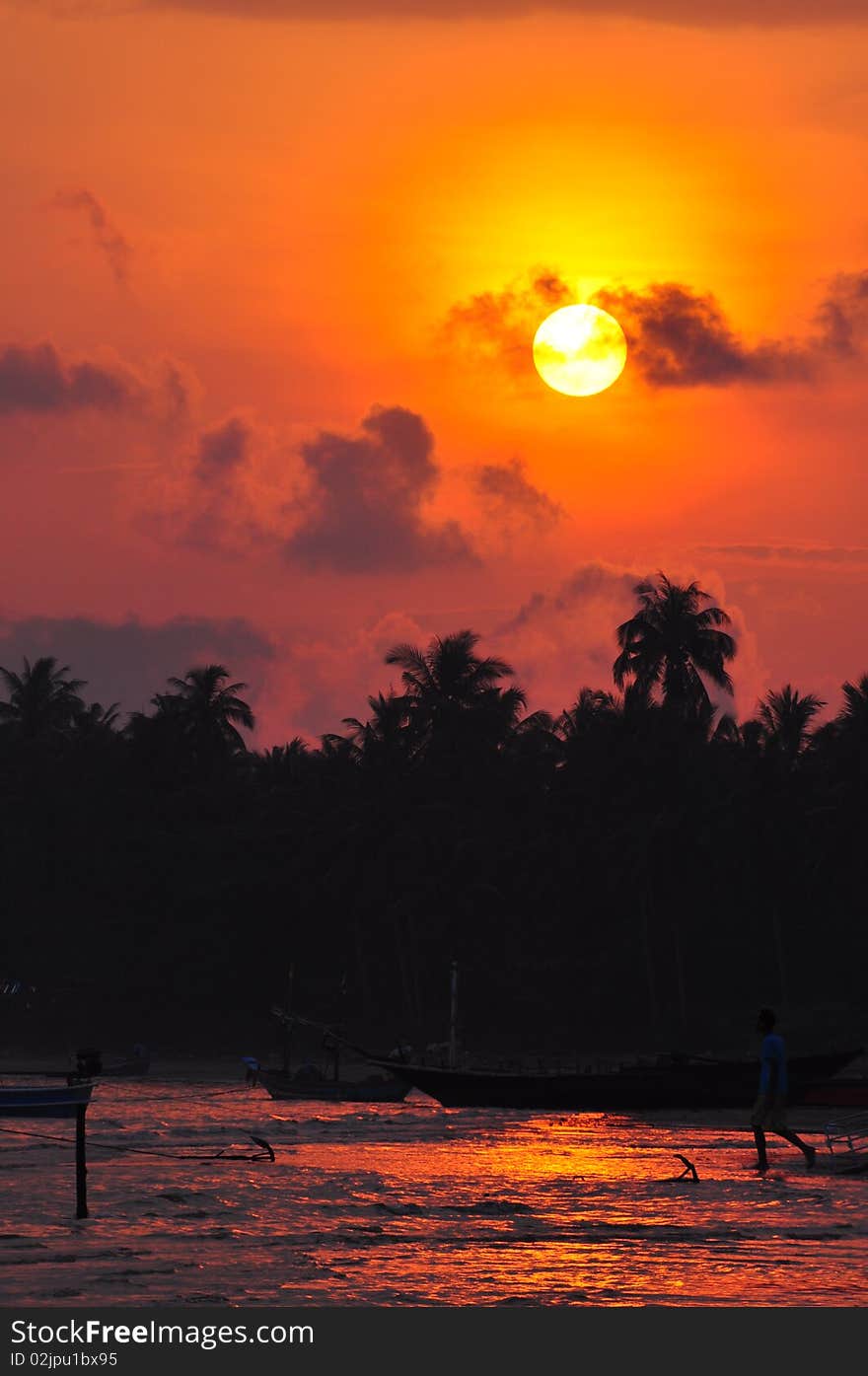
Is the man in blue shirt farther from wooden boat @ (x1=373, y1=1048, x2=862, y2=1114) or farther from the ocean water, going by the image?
wooden boat @ (x1=373, y1=1048, x2=862, y2=1114)

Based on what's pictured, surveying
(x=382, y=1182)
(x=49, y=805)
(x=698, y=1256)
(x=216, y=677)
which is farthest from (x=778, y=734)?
(x=698, y=1256)

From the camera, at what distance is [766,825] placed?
70312 millimetres

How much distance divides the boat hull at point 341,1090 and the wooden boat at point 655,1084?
5.03m

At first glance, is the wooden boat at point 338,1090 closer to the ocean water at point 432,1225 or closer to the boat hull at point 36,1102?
the boat hull at point 36,1102

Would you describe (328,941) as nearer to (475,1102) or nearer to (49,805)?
(49,805)

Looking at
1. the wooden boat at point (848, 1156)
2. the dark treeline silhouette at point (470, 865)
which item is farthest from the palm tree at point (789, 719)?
the wooden boat at point (848, 1156)

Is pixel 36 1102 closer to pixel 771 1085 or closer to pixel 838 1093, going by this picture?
pixel 838 1093

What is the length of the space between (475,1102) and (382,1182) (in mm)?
24311

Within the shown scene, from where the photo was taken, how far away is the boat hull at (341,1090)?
186ft

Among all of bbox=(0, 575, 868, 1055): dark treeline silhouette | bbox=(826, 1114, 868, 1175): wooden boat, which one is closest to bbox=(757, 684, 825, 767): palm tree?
bbox=(0, 575, 868, 1055): dark treeline silhouette

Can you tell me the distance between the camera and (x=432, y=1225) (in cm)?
2272

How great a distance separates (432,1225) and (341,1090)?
3552 cm

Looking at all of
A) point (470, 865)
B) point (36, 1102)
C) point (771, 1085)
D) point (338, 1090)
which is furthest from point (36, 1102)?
point (470, 865)

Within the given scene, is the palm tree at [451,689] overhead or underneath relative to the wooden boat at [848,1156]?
overhead
